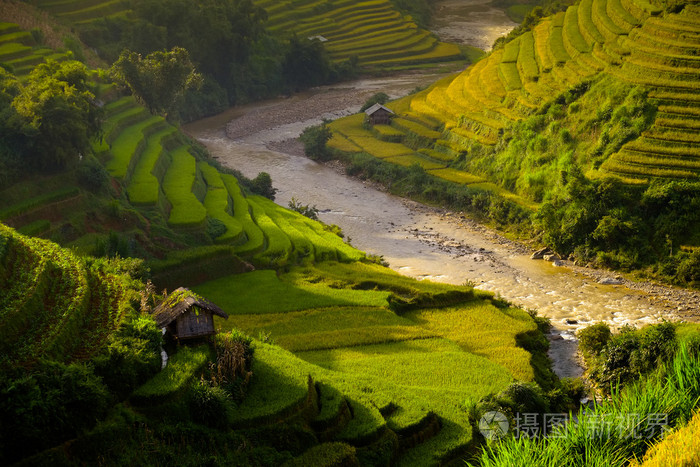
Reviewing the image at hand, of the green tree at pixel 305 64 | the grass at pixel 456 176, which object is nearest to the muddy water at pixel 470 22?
the green tree at pixel 305 64

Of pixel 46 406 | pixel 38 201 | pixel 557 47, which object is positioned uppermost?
pixel 557 47

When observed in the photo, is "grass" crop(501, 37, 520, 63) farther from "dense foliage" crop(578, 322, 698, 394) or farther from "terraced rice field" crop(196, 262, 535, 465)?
"dense foliage" crop(578, 322, 698, 394)

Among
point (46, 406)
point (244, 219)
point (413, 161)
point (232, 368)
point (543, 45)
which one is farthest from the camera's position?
point (543, 45)

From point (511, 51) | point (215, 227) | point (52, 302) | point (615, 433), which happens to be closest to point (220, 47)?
point (511, 51)

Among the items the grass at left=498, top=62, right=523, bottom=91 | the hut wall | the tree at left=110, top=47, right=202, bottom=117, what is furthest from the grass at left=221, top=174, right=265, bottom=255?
the grass at left=498, top=62, right=523, bottom=91

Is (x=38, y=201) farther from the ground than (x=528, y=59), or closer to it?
closer to it

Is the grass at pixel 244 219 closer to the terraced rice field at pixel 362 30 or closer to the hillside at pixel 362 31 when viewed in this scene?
the hillside at pixel 362 31

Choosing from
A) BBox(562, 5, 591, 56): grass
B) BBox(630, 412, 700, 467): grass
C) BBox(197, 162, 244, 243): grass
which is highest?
BBox(562, 5, 591, 56): grass

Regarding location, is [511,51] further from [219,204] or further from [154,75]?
[219,204]
